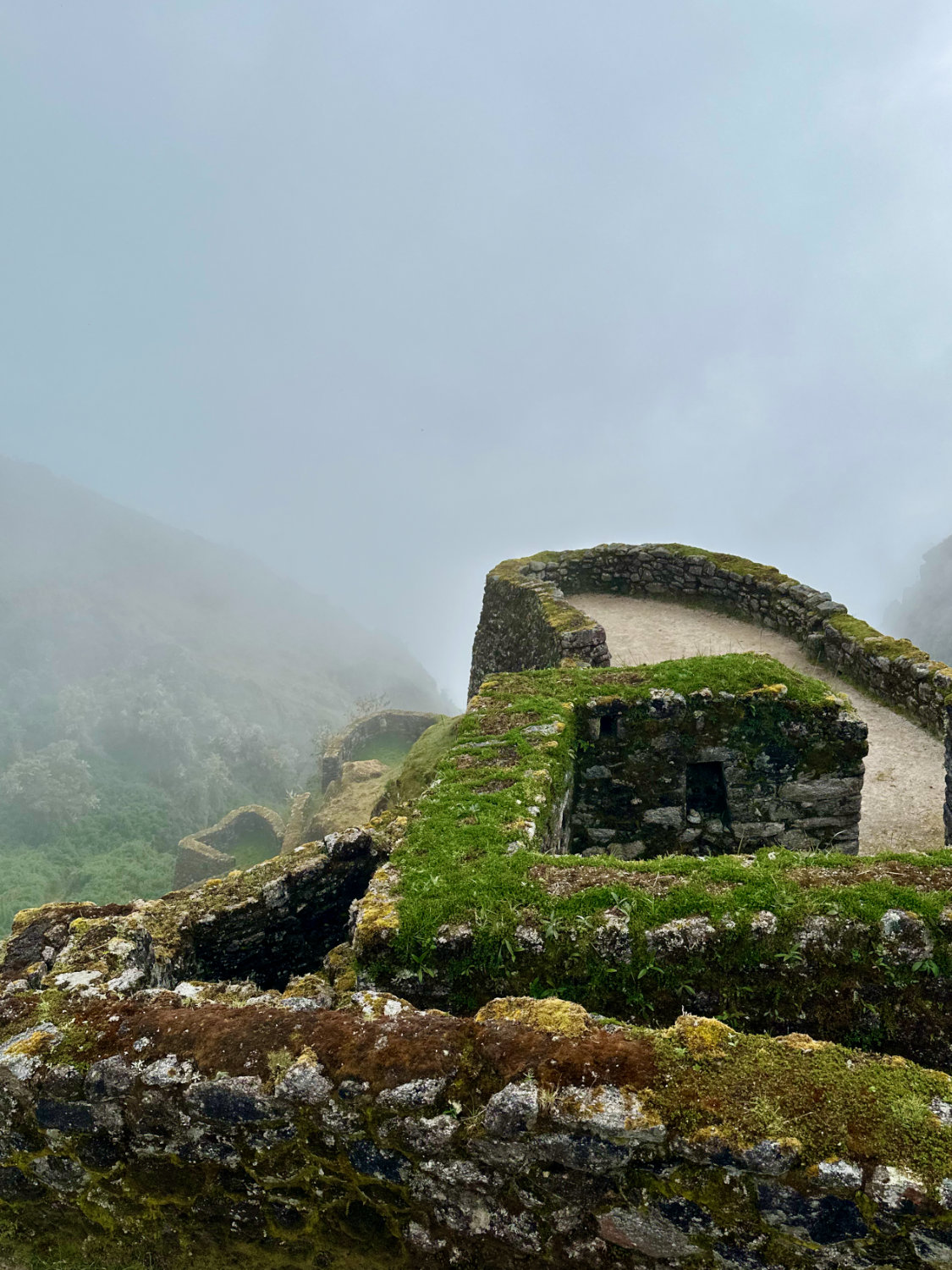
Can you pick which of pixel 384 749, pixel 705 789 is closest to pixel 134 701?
pixel 384 749

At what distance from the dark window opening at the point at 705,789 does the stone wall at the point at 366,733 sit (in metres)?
30.3

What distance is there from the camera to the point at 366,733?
44.2 metres

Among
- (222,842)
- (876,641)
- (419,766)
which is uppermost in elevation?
(876,641)

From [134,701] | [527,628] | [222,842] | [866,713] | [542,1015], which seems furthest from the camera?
[134,701]

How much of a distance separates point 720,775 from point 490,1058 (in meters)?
7.21

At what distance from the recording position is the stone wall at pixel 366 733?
4106 cm

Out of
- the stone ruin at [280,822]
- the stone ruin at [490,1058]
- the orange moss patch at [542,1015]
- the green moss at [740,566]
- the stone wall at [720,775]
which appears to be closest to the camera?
the stone ruin at [490,1058]

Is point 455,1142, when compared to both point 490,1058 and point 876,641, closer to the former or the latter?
point 490,1058

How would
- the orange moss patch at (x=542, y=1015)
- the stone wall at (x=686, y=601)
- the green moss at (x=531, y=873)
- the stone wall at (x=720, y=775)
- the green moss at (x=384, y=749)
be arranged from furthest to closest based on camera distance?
the green moss at (x=384, y=749)
the stone wall at (x=686, y=601)
the stone wall at (x=720, y=775)
the green moss at (x=531, y=873)
the orange moss patch at (x=542, y=1015)

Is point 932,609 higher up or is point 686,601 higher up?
point 932,609

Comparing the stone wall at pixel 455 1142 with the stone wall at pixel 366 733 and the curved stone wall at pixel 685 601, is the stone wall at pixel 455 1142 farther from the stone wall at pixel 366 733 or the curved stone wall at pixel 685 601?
the stone wall at pixel 366 733

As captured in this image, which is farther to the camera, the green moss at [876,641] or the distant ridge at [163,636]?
the distant ridge at [163,636]

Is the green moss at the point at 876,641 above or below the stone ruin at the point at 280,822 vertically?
above

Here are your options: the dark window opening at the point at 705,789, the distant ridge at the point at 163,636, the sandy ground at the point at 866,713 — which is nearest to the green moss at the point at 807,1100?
the dark window opening at the point at 705,789
